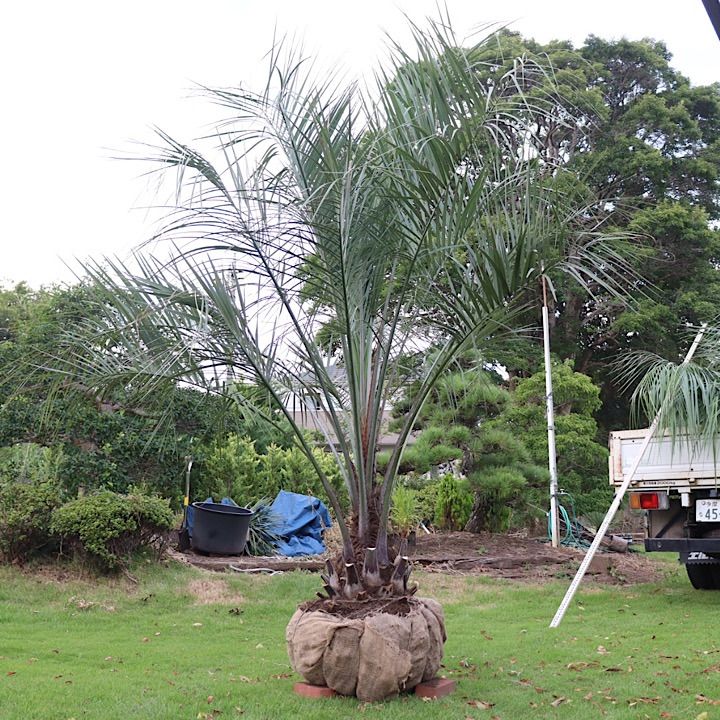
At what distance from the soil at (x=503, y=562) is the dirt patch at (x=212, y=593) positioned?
2.58 ft

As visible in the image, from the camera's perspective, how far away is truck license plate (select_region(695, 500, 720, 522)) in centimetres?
870

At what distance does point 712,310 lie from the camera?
18.8 metres

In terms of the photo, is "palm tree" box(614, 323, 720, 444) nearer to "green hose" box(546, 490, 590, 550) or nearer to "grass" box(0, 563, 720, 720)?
Result: "grass" box(0, 563, 720, 720)

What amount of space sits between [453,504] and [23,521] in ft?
24.7

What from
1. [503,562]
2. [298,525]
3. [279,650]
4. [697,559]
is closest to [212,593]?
[279,650]

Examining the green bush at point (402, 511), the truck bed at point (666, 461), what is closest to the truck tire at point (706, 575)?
the truck bed at point (666, 461)

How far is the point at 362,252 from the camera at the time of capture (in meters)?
5.41

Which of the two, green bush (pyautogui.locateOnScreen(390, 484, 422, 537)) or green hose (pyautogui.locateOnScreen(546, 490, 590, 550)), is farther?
green hose (pyautogui.locateOnScreen(546, 490, 590, 550))

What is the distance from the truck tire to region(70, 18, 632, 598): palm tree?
5.42 m

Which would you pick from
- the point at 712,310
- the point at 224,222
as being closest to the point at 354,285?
the point at 224,222

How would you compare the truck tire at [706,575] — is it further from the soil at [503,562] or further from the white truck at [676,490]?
the soil at [503,562]

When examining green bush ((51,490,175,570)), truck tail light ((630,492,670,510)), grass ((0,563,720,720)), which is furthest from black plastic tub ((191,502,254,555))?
truck tail light ((630,492,670,510))

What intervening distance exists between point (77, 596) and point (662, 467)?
612 centimetres

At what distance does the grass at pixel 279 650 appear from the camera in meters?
5.06
